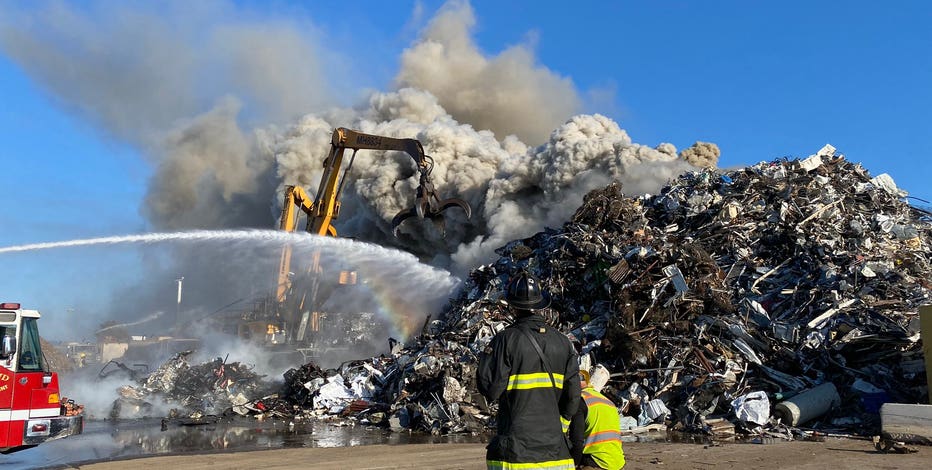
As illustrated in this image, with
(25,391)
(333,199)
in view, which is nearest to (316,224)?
(333,199)

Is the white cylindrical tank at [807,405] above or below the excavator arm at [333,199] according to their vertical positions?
below

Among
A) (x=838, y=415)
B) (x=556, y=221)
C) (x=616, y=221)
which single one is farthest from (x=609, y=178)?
(x=838, y=415)

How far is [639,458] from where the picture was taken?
27.9 ft

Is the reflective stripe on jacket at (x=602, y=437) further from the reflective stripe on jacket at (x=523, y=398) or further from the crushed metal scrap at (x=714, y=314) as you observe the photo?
the crushed metal scrap at (x=714, y=314)

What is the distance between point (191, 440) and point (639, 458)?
7365 mm

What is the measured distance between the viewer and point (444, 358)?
14031 mm

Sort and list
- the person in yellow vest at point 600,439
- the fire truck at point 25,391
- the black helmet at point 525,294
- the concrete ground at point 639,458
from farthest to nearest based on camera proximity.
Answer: the fire truck at point 25,391
the concrete ground at point 639,458
the person in yellow vest at point 600,439
the black helmet at point 525,294

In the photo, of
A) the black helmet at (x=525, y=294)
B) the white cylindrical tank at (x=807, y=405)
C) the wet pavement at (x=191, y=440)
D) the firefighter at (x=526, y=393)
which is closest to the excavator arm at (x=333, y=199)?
the wet pavement at (x=191, y=440)

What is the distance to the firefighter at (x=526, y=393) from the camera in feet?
10.6

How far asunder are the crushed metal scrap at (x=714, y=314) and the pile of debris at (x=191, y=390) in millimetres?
866

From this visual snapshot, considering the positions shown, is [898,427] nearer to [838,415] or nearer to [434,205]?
[838,415]

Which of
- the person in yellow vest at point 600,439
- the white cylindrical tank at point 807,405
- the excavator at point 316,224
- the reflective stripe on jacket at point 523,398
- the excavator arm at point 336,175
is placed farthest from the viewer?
the excavator arm at point 336,175

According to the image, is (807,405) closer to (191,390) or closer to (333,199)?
(191,390)

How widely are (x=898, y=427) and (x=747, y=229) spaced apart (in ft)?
24.5
